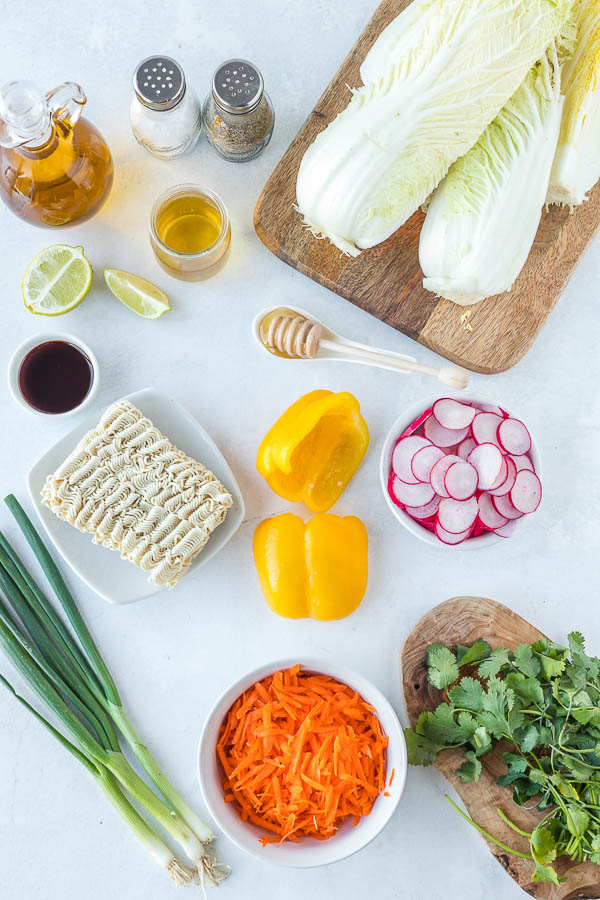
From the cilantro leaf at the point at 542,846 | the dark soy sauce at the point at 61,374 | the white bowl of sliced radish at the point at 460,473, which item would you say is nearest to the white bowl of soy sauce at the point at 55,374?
the dark soy sauce at the point at 61,374

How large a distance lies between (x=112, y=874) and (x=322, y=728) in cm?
92

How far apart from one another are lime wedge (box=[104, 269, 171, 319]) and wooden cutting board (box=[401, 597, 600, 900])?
4.19 ft

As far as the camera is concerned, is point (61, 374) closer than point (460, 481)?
No

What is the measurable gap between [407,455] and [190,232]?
0.99 metres

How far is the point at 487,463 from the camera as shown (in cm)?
225

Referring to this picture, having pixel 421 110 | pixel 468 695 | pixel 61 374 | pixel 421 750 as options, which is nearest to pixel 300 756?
pixel 421 750

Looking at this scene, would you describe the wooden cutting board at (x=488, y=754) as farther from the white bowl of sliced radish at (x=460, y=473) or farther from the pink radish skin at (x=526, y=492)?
the pink radish skin at (x=526, y=492)

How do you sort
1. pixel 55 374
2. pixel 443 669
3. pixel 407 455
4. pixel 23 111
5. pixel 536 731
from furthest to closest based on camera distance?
pixel 55 374
pixel 407 455
pixel 443 669
pixel 536 731
pixel 23 111

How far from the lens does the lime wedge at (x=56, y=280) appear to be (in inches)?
93.4

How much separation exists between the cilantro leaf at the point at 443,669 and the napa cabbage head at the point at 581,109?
55.0 inches

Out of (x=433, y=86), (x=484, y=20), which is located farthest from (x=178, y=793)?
(x=484, y=20)

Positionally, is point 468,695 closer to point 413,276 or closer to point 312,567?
point 312,567

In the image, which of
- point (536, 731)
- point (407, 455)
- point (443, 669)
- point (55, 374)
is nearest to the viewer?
point (536, 731)

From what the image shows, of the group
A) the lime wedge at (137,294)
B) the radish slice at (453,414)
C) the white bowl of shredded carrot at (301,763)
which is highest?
the radish slice at (453,414)
